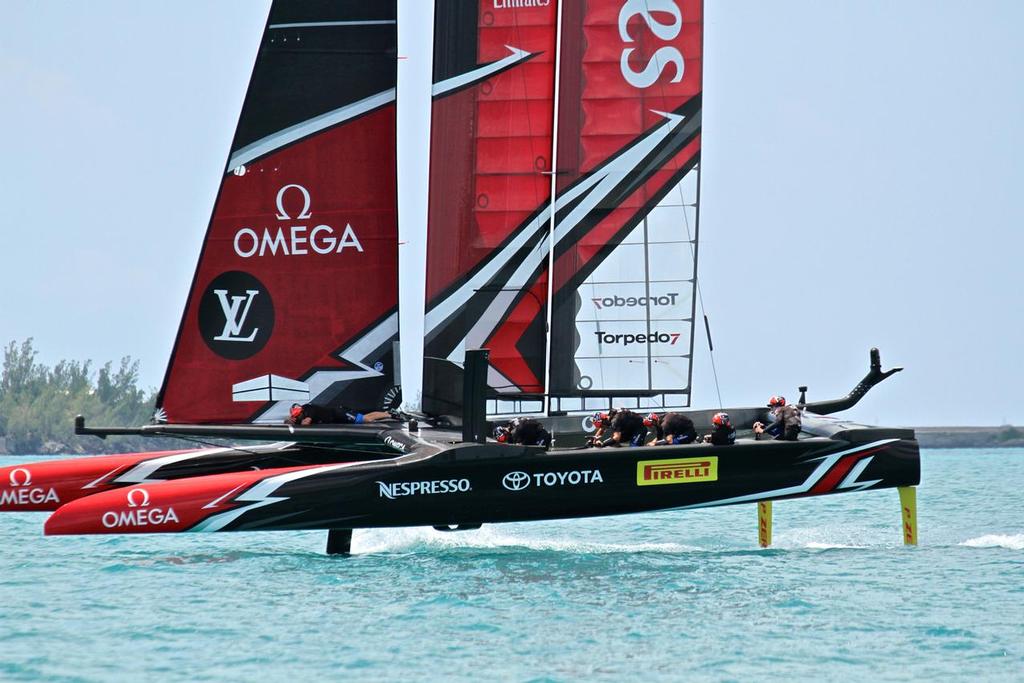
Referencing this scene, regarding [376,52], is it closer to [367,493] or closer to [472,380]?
[472,380]

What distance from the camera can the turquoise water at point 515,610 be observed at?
841cm

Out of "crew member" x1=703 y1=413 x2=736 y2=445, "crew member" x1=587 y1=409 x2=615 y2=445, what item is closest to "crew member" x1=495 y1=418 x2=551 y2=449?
"crew member" x1=587 y1=409 x2=615 y2=445

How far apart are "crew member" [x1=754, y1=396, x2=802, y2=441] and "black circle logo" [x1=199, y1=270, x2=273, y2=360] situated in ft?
17.1

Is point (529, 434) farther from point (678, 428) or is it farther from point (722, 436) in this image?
point (722, 436)

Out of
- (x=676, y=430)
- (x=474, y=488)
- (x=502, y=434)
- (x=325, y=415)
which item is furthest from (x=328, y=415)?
(x=676, y=430)

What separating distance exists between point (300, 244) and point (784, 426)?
5309 mm

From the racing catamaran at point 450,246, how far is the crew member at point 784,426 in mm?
315

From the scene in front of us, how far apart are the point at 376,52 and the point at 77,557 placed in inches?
245

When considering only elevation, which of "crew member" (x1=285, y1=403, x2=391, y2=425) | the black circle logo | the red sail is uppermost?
the red sail

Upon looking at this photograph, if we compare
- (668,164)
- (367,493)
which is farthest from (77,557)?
(668,164)

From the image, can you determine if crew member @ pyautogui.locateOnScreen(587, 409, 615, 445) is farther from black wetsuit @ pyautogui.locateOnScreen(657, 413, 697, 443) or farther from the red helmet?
the red helmet

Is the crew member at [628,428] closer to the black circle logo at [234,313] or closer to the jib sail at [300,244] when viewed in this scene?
the jib sail at [300,244]

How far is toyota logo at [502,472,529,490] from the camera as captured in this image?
476 inches

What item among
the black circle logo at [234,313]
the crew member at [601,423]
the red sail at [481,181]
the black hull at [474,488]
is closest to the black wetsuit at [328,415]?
the black circle logo at [234,313]
